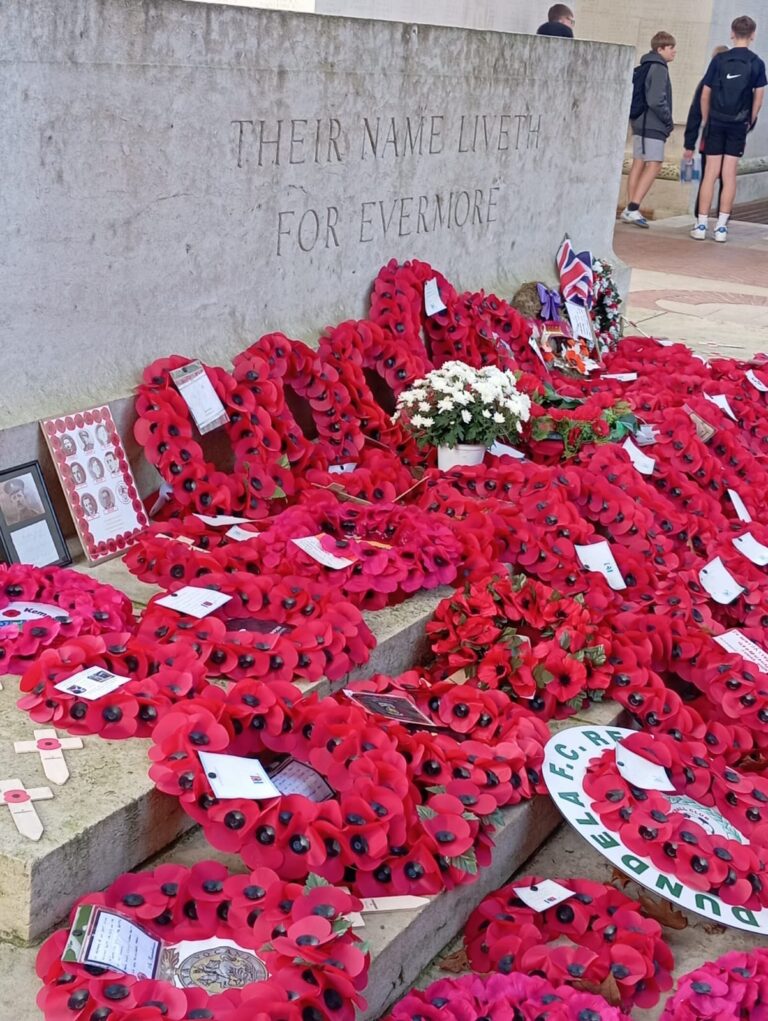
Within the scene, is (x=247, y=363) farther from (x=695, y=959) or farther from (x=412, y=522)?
(x=695, y=959)

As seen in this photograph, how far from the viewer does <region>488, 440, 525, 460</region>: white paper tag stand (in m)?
4.71

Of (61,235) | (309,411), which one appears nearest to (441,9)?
(309,411)

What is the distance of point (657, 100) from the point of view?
1191 cm

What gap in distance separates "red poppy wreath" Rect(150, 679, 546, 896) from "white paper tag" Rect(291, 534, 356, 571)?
61 cm

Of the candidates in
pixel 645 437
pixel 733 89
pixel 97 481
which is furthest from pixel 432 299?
pixel 733 89

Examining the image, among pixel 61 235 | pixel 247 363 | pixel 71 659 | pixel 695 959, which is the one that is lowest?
pixel 695 959

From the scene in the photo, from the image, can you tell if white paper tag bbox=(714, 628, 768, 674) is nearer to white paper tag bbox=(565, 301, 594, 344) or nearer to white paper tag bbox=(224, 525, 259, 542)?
white paper tag bbox=(224, 525, 259, 542)

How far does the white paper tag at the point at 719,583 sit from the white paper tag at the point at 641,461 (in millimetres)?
576

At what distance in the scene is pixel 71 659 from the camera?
2738 mm

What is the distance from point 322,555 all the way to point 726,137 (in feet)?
33.4

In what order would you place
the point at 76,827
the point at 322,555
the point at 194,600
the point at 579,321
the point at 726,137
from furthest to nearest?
the point at 726,137, the point at 579,321, the point at 322,555, the point at 194,600, the point at 76,827

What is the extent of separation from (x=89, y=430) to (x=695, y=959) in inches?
82.5

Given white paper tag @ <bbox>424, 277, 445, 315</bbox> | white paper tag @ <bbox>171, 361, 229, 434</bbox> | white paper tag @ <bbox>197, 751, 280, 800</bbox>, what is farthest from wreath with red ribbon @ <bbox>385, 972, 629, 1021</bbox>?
white paper tag @ <bbox>424, 277, 445, 315</bbox>

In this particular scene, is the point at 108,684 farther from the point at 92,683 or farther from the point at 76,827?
the point at 76,827
